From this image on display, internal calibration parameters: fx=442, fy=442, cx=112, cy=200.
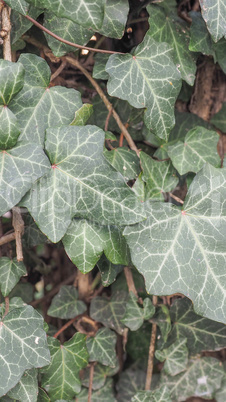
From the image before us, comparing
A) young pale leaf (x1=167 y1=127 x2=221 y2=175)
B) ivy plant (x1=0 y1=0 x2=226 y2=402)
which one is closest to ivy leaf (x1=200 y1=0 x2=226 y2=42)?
ivy plant (x1=0 y1=0 x2=226 y2=402)

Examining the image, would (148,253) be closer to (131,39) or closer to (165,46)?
(165,46)

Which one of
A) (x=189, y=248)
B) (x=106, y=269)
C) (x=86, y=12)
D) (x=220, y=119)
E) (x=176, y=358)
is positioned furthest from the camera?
(x=220, y=119)

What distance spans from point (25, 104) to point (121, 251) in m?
0.41

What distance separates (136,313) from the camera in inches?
44.8

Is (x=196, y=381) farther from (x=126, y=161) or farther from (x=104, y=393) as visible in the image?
(x=126, y=161)

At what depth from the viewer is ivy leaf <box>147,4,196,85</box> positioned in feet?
3.76

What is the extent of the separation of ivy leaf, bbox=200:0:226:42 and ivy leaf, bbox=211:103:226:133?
0.36 meters

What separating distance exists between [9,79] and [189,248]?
1.75 feet

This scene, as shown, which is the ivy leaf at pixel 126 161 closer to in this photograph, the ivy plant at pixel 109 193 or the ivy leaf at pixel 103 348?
the ivy plant at pixel 109 193

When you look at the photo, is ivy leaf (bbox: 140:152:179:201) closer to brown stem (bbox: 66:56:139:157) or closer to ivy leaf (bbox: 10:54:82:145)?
brown stem (bbox: 66:56:139:157)

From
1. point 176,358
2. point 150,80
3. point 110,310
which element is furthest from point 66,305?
point 150,80

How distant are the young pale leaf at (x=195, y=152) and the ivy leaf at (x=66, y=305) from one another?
476 millimetres

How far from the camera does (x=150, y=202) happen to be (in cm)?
103

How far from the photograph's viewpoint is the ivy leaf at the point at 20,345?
94 centimetres
